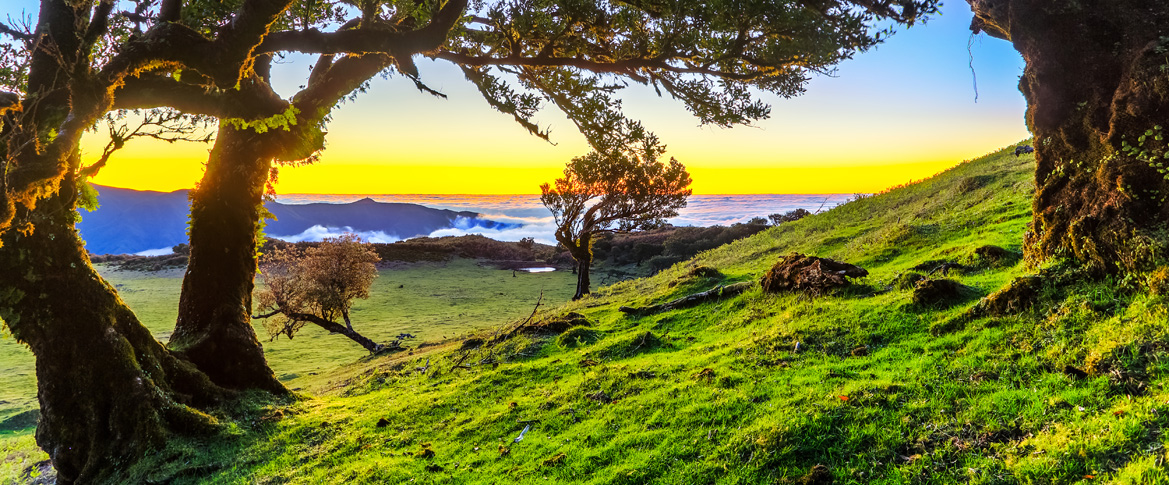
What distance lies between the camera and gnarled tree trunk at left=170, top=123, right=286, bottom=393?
11523mm

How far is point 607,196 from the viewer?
34.1m

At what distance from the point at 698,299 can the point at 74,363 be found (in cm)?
1335

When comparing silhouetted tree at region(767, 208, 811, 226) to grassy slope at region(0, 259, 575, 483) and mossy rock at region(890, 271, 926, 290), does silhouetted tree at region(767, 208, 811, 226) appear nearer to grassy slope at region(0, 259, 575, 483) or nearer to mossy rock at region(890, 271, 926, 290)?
grassy slope at region(0, 259, 575, 483)

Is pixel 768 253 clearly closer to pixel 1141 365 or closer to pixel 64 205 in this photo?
pixel 1141 365

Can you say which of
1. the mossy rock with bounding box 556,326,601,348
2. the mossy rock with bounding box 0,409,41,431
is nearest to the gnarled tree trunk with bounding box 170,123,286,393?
the mossy rock with bounding box 556,326,601,348

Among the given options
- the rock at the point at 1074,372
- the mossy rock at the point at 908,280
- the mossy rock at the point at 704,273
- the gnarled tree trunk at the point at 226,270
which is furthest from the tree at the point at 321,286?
the rock at the point at 1074,372

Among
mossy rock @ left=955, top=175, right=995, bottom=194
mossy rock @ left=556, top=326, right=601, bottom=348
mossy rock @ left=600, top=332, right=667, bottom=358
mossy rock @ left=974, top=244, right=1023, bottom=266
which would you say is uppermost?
mossy rock @ left=955, top=175, right=995, bottom=194

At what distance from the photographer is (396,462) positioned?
7.18 m

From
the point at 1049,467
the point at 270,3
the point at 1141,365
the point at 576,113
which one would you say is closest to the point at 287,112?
the point at 270,3

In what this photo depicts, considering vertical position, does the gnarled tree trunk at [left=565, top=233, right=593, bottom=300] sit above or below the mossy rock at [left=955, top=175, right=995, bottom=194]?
below

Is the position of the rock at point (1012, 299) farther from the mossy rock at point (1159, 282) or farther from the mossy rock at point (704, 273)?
the mossy rock at point (704, 273)

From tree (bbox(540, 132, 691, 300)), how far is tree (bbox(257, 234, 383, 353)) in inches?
500

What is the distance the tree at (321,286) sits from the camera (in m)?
23.9

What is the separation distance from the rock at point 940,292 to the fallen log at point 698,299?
5365 mm
